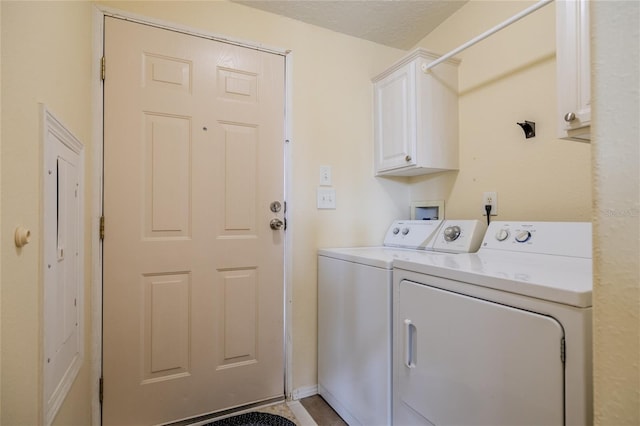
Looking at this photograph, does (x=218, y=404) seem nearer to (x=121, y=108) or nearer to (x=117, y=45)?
(x=121, y=108)

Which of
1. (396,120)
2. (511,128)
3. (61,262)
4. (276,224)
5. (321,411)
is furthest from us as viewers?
(396,120)

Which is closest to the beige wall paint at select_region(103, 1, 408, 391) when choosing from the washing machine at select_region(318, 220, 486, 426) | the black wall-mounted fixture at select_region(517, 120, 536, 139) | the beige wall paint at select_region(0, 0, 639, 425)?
the beige wall paint at select_region(0, 0, 639, 425)

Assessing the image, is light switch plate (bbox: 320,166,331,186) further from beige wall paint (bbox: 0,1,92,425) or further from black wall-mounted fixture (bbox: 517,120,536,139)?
beige wall paint (bbox: 0,1,92,425)

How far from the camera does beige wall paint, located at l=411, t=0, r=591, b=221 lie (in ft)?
4.78

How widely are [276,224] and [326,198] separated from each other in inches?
14.6

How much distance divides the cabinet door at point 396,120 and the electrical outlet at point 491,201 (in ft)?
1.43

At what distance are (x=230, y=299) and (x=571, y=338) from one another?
59.7 inches

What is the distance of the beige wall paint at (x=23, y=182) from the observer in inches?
27.1

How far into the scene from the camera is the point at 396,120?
2000 millimetres

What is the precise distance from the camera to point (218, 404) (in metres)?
1.74

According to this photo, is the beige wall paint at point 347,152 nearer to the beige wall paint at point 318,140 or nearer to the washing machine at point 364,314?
the beige wall paint at point 318,140

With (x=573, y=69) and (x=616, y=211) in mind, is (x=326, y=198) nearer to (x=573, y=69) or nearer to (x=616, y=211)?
(x=573, y=69)

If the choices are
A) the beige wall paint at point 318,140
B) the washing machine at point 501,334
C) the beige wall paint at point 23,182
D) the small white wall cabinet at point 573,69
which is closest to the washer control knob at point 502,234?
the washing machine at point 501,334

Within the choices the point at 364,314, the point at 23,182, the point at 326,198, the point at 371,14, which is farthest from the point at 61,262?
the point at 371,14
